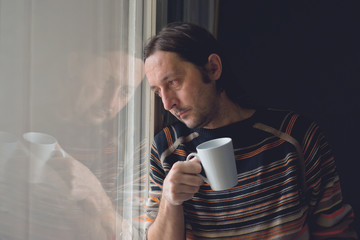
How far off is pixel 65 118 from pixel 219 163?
14.4 inches

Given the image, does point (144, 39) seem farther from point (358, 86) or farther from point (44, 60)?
point (358, 86)

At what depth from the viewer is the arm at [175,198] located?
2.87 feet

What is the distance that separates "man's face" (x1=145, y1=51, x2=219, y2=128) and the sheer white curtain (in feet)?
0.27

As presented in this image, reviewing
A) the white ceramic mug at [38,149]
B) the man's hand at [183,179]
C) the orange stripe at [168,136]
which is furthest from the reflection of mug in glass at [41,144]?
the orange stripe at [168,136]

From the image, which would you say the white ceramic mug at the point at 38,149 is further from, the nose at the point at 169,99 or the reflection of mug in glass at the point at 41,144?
the nose at the point at 169,99

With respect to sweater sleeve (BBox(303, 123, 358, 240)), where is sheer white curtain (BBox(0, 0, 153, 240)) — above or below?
above

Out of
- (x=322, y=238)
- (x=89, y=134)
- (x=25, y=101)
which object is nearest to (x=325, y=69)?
(x=322, y=238)

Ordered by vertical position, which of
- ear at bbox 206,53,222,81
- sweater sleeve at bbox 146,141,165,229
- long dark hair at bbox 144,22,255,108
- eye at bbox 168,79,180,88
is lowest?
sweater sleeve at bbox 146,141,165,229

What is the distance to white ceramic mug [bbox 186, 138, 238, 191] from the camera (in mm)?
801

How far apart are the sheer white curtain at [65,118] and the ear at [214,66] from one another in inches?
10.8

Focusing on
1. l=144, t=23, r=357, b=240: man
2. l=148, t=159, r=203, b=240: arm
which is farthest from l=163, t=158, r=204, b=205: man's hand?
l=144, t=23, r=357, b=240: man

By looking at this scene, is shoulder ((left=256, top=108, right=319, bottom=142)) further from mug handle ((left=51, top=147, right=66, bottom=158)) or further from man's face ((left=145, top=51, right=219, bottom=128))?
mug handle ((left=51, top=147, right=66, bottom=158))

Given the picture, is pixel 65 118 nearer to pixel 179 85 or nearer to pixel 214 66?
pixel 179 85

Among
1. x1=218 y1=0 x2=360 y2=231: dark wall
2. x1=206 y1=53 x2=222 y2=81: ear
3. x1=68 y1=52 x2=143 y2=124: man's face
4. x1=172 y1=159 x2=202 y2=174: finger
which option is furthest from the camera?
x1=218 y1=0 x2=360 y2=231: dark wall
